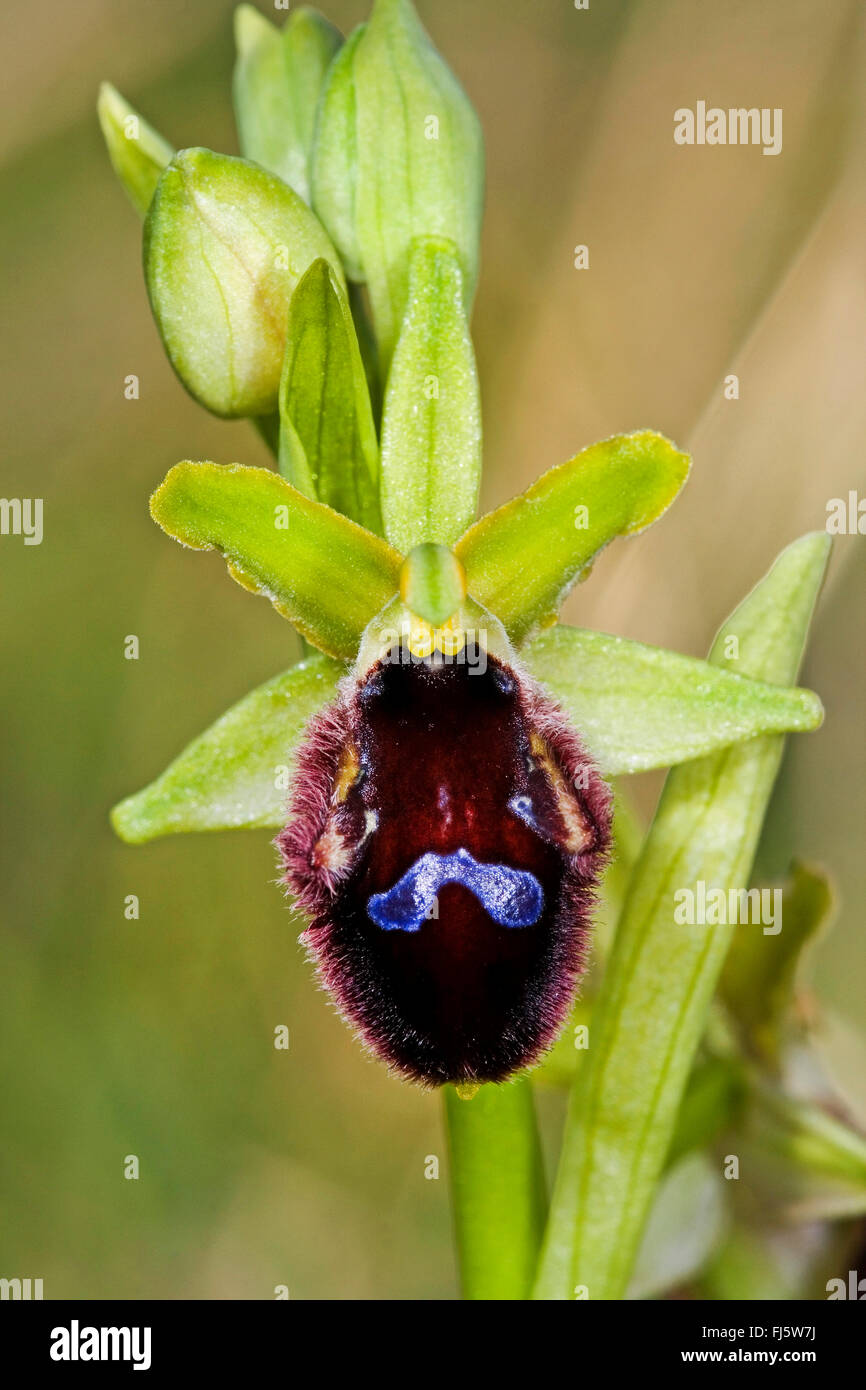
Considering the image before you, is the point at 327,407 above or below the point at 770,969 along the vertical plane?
above

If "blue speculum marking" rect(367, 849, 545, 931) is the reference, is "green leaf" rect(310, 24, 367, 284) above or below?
above

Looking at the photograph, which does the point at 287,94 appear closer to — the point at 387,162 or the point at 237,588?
the point at 387,162

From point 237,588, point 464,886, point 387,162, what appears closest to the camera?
point 464,886

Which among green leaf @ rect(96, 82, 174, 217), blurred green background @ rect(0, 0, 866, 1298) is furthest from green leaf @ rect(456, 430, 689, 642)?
blurred green background @ rect(0, 0, 866, 1298)

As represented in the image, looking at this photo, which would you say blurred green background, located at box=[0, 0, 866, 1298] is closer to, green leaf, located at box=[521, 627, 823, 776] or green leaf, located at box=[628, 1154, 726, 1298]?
green leaf, located at box=[628, 1154, 726, 1298]

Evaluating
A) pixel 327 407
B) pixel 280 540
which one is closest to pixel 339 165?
pixel 327 407

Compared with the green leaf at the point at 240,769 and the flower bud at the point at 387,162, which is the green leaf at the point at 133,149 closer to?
the flower bud at the point at 387,162
